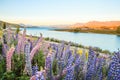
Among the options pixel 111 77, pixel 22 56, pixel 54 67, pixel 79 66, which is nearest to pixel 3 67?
pixel 22 56

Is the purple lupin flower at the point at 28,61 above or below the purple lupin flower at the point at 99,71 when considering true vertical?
above

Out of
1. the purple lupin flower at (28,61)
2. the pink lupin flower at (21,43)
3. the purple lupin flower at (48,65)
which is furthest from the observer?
the pink lupin flower at (21,43)

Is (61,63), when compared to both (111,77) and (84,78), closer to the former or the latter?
(84,78)

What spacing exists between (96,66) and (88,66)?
0.10 m

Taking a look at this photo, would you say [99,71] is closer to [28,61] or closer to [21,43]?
[28,61]

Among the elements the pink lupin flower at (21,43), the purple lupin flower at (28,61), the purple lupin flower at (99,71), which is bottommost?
the purple lupin flower at (99,71)

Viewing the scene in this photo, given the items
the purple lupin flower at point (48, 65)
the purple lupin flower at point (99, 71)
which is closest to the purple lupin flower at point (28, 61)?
the purple lupin flower at point (48, 65)

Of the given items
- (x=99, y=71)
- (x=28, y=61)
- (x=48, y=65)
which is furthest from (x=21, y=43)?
(x=99, y=71)

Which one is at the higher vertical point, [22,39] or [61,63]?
[22,39]

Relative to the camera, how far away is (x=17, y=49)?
3986 millimetres

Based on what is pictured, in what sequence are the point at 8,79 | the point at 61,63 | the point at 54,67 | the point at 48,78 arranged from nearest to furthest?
the point at 48,78
the point at 8,79
the point at 61,63
the point at 54,67

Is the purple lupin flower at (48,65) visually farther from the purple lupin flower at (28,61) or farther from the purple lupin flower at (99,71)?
the purple lupin flower at (99,71)

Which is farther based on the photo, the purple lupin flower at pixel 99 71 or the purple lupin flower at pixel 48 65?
the purple lupin flower at pixel 99 71

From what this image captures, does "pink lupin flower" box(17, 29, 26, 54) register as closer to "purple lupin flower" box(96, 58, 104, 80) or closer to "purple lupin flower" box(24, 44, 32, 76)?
"purple lupin flower" box(24, 44, 32, 76)
